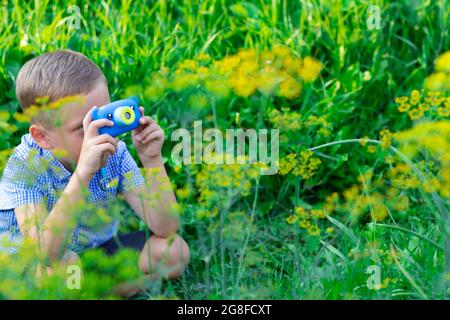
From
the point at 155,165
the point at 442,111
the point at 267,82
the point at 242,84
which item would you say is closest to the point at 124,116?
the point at 155,165

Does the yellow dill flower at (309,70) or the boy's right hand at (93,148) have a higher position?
the yellow dill flower at (309,70)

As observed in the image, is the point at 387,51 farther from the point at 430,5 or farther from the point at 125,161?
the point at 125,161

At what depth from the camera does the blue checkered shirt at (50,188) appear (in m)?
2.54

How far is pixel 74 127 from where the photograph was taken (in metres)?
2.51

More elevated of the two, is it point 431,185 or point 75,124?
point 75,124

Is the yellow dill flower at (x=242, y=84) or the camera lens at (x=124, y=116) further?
the yellow dill flower at (x=242, y=84)

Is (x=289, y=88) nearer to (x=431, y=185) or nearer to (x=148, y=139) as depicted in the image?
(x=148, y=139)

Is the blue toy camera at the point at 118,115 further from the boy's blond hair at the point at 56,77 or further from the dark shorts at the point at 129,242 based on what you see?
the dark shorts at the point at 129,242

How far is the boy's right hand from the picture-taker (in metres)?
2.31

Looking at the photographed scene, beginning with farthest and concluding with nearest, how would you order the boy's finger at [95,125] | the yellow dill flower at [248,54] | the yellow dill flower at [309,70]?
the yellow dill flower at [248,54], the yellow dill flower at [309,70], the boy's finger at [95,125]

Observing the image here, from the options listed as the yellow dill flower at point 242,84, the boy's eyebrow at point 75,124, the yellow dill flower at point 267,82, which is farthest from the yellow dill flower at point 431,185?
the boy's eyebrow at point 75,124

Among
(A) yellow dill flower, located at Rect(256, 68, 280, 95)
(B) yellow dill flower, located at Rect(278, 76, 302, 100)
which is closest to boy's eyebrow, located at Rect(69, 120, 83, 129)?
(A) yellow dill flower, located at Rect(256, 68, 280, 95)

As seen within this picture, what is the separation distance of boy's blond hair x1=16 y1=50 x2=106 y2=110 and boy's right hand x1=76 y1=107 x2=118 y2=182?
254 millimetres

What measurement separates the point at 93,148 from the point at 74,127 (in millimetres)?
230
